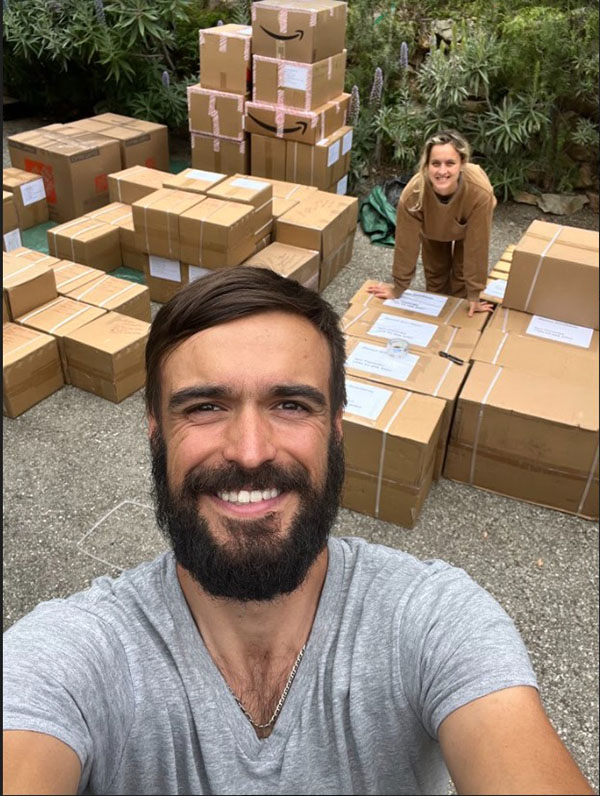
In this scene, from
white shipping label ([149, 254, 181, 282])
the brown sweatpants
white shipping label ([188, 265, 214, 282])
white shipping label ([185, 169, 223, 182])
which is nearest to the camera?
the brown sweatpants

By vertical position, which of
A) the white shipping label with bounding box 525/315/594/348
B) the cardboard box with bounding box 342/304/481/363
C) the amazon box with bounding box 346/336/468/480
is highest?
the white shipping label with bounding box 525/315/594/348

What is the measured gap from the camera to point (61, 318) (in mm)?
3654

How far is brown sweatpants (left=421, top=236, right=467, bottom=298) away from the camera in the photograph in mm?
3779

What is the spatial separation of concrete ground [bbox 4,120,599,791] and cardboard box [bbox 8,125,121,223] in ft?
8.16

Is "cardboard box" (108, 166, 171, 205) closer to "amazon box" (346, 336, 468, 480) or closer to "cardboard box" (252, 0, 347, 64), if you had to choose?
"cardboard box" (252, 0, 347, 64)

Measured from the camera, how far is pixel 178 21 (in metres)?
7.09

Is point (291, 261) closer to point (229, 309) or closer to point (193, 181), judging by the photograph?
point (193, 181)

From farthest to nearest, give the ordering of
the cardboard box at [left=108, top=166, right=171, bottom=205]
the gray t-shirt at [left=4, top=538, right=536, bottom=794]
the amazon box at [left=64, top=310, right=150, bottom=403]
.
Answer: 1. the cardboard box at [left=108, top=166, right=171, bottom=205]
2. the amazon box at [left=64, top=310, right=150, bottom=403]
3. the gray t-shirt at [left=4, top=538, right=536, bottom=794]

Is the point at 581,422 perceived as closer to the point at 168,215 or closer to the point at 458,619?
the point at 458,619

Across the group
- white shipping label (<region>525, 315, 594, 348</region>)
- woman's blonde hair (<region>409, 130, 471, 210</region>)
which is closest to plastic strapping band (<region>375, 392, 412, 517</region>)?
A: white shipping label (<region>525, 315, 594, 348</region>)

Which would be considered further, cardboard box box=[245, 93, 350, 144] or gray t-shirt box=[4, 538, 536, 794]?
cardboard box box=[245, 93, 350, 144]

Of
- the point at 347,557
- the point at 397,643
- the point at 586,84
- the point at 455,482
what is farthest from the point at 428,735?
the point at 586,84

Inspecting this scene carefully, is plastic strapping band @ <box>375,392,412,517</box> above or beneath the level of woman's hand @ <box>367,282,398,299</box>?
beneath

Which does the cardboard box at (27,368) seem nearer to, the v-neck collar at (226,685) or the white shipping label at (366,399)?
the white shipping label at (366,399)
